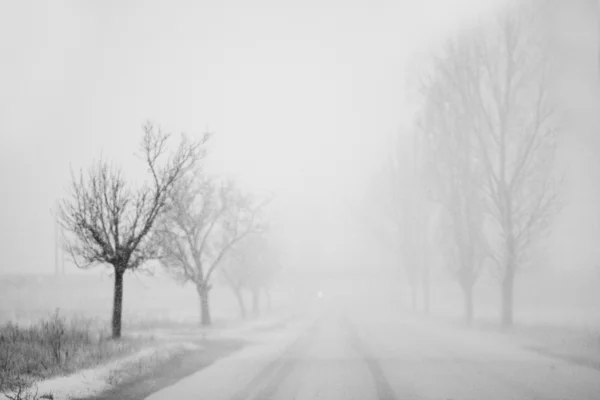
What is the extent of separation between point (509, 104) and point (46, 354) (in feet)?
65.5

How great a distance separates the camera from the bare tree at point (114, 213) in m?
12.2

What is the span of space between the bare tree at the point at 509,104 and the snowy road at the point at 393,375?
6.28m

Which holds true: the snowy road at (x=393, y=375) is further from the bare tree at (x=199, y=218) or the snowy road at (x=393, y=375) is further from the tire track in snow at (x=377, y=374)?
the bare tree at (x=199, y=218)

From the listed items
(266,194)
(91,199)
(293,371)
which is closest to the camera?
(293,371)

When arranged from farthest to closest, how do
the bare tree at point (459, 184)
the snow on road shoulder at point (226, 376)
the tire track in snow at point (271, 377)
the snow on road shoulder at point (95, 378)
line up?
the bare tree at point (459, 184), the snow on road shoulder at point (226, 376), the tire track in snow at point (271, 377), the snow on road shoulder at point (95, 378)

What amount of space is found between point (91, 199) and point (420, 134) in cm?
2557

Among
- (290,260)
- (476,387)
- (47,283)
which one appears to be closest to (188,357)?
(476,387)

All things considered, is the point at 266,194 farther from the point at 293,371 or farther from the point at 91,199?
the point at 293,371

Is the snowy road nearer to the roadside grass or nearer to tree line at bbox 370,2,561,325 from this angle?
the roadside grass

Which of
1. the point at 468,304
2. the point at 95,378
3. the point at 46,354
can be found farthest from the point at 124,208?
the point at 468,304

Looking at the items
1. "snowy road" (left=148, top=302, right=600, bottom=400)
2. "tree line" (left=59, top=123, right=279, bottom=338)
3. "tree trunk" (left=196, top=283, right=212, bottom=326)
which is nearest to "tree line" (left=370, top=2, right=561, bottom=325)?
"snowy road" (left=148, top=302, right=600, bottom=400)

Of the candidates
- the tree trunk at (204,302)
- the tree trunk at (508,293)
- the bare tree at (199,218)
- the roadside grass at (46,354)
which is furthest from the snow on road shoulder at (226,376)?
the tree trunk at (508,293)

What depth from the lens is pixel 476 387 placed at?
7.09m

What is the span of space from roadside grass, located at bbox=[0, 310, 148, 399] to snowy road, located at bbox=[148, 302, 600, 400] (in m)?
2.69
